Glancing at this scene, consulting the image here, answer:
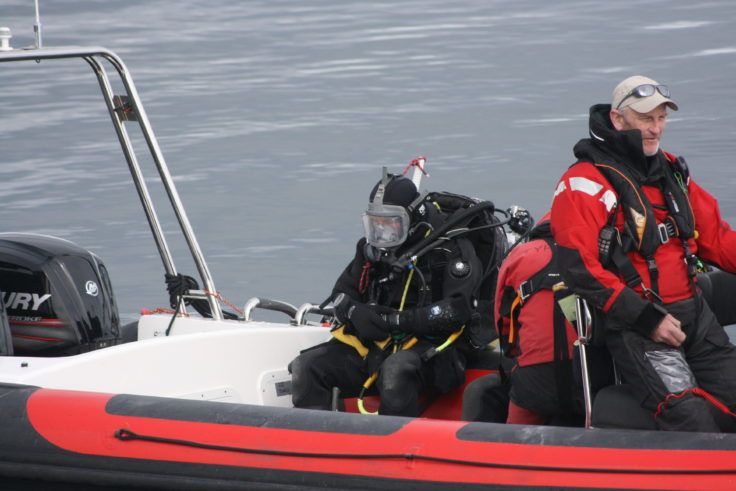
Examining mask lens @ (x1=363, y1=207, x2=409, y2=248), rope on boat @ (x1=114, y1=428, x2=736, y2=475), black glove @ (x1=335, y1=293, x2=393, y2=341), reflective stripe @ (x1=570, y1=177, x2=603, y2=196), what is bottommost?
rope on boat @ (x1=114, y1=428, x2=736, y2=475)

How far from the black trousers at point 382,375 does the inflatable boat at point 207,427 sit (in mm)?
177

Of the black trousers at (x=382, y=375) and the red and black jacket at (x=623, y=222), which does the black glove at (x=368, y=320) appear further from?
the red and black jacket at (x=623, y=222)

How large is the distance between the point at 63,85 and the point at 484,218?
10.5 meters

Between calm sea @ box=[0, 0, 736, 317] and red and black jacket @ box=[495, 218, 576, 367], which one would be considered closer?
red and black jacket @ box=[495, 218, 576, 367]

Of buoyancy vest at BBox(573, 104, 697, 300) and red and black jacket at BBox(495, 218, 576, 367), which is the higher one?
buoyancy vest at BBox(573, 104, 697, 300)

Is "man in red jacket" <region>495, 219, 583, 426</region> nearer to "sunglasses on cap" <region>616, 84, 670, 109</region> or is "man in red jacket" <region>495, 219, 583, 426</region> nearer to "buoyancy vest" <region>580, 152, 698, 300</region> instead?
"buoyancy vest" <region>580, 152, 698, 300</region>

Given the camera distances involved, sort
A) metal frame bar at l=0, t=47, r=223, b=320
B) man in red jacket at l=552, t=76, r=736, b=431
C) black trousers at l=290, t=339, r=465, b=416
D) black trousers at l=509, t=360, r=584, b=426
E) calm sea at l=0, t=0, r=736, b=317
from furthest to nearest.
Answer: calm sea at l=0, t=0, r=736, b=317 < metal frame bar at l=0, t=47, r=223, b=320 < black trousers at l=290, t=339, r=465, b=416 < black trousers at l=509, t=360, r=584, b=426 < man in red jacket at l=552, t=76, r=736, b=431

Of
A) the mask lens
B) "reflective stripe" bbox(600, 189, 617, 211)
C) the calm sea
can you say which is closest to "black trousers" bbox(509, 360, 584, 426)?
"reflective stripe" bbox(600, 189, 617, 211)

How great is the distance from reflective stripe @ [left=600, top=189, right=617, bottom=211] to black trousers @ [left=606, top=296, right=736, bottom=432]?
0.25 meters

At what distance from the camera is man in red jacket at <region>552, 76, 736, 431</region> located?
2582 millimetres

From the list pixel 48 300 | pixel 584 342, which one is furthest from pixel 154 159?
pixel 584 342

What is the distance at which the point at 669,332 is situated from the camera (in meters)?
2.55

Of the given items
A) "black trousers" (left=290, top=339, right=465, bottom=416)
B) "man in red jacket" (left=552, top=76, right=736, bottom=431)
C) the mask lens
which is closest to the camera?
"man in red jacket" (left=552, top=76, right=736, bottom=431)

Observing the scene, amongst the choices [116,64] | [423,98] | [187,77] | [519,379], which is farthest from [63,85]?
[519,379]
